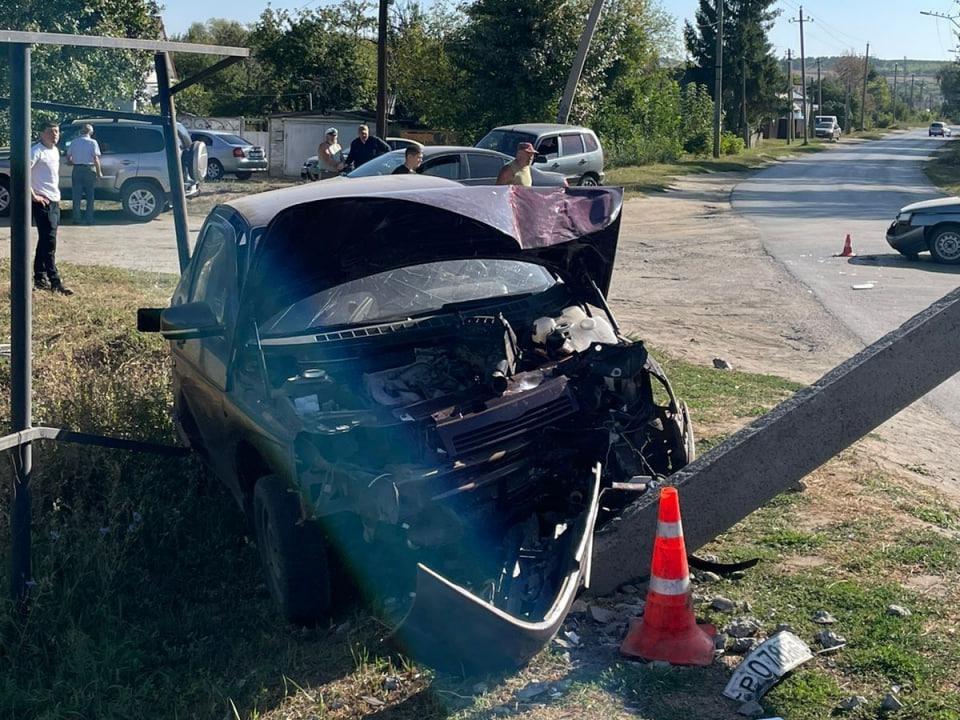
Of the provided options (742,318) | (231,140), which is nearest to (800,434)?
(742,318)

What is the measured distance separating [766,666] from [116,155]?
18378 mm

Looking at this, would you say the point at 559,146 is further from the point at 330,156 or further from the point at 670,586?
the point at 670,586

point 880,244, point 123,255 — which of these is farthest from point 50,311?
point 880,244

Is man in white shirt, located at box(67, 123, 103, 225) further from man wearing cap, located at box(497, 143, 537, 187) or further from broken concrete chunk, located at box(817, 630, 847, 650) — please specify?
broken concrete chunk, located at box(817, 630, 847, 650)

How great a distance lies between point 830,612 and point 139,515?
334 centimetres

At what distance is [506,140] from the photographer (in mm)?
→ 25500

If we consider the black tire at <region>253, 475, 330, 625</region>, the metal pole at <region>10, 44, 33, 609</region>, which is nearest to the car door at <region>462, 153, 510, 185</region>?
the metal pole at <region>10, 44, 33, 609</region>

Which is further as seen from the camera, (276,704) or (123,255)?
(123,255)

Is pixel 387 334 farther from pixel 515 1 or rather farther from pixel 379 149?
pixel 515 1

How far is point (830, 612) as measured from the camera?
456cm

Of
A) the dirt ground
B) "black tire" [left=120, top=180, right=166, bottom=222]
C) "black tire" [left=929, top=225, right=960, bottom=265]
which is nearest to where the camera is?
the dirt ground

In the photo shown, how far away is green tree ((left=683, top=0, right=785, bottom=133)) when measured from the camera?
239 feet

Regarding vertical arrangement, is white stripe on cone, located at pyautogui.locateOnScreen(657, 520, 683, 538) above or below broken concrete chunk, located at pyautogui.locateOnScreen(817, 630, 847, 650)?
above

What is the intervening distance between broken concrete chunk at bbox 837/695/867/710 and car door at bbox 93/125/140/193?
18496 millimetres
